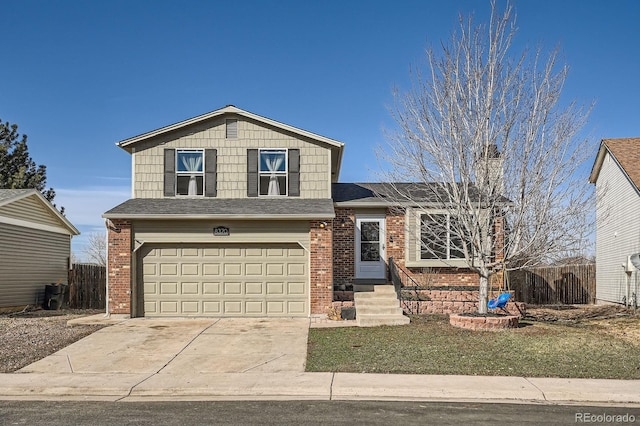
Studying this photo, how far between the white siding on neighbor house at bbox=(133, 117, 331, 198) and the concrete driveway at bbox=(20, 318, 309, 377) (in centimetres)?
407

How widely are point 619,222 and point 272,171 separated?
12.9m

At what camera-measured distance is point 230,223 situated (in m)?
16.1

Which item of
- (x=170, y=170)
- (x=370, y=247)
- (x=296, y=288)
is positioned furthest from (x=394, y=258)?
(x=170, y=170)

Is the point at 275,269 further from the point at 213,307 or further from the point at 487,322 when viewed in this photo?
the point at 487,322

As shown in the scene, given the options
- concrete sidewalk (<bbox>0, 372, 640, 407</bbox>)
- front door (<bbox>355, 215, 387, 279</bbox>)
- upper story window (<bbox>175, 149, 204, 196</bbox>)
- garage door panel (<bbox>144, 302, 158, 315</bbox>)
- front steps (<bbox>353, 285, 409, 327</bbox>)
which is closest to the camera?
concrete sidewalk (<bbox>0, 372, 640, 407</bbox>)

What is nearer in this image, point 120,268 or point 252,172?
point 120,268

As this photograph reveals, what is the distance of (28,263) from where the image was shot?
2036 centimetres

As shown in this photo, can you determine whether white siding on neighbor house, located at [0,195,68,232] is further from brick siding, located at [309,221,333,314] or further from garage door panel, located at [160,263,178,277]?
brick siding, located at [309,221,333,314]

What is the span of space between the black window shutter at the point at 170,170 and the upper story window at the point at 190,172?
0.38 ft

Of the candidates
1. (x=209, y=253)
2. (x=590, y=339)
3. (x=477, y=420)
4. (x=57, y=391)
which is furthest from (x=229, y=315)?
(x=477, y=420)

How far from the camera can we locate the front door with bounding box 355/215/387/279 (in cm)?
1820

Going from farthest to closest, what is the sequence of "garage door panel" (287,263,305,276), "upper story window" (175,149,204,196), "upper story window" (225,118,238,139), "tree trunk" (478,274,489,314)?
"upper story window" (225,118,238,139) → "upper story window" (175,149,204,196) → "garage door panel" (287,263,305,276) → "tree trunk" (478,274,489,314)

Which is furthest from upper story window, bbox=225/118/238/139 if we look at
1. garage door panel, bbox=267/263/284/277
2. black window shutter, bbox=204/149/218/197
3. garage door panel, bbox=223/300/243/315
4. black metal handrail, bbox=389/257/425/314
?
black metal handrail, bbox=389/257/425/314

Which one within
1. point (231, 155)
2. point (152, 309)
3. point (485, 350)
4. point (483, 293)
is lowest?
point (485, 350)
